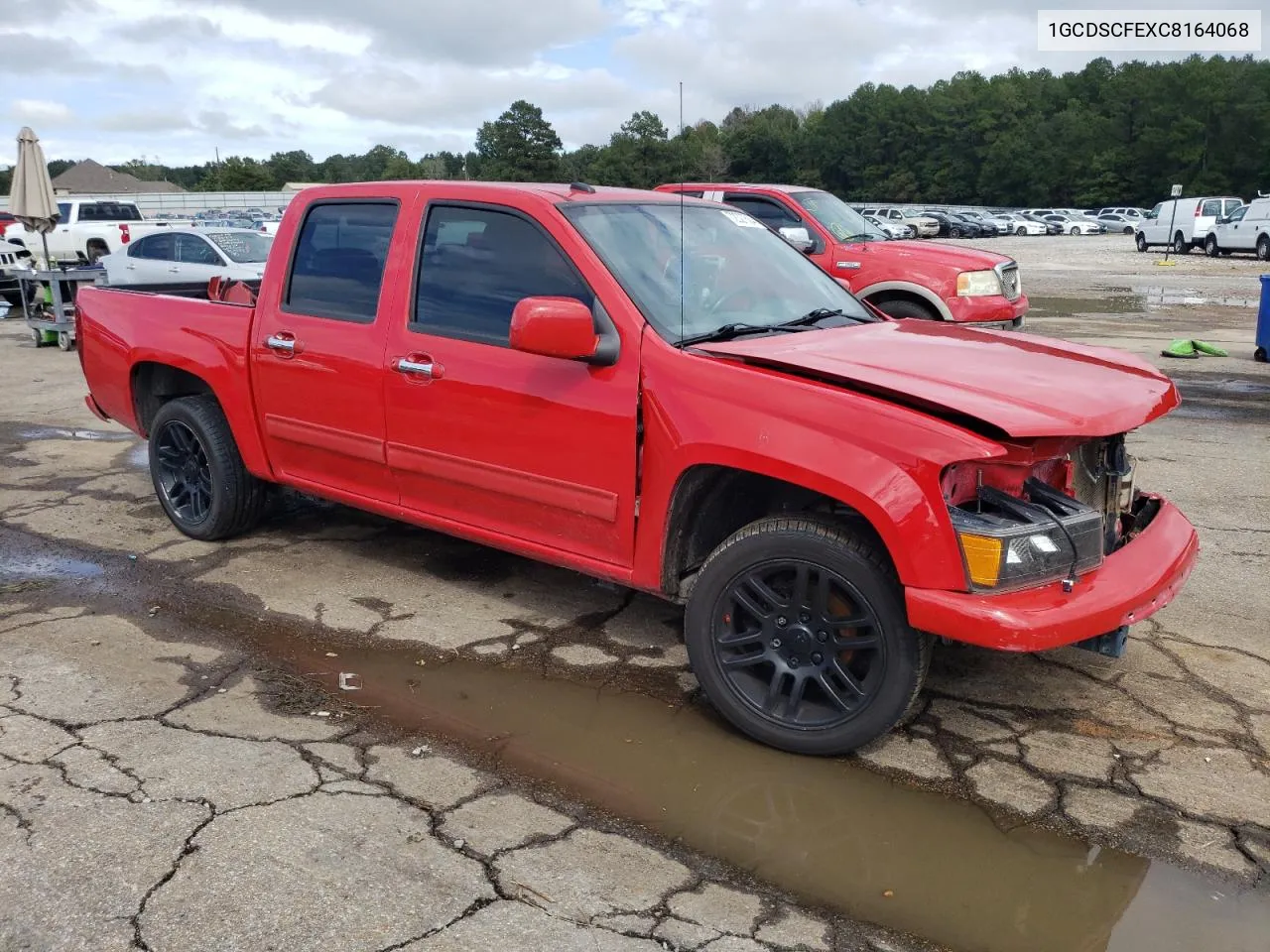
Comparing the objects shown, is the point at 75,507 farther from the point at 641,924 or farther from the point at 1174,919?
the point at 1174,919

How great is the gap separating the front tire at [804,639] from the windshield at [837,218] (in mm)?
7412

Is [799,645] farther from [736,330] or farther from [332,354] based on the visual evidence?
[332,354]

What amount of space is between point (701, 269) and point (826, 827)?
7.18ft

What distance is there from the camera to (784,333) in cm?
414

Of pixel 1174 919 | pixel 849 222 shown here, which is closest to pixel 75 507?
pixel 1174 919

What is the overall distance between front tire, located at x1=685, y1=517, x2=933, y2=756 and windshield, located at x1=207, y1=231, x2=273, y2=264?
13325mm

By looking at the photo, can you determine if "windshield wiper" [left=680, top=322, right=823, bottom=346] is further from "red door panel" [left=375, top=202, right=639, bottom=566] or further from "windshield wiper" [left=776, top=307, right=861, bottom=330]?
"red door panel" [left=375, top=202, right=639, bottom=566]

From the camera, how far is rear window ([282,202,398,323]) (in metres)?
4.70

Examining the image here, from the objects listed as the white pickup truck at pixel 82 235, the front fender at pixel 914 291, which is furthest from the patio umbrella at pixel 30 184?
the front fender at pixel 914 291

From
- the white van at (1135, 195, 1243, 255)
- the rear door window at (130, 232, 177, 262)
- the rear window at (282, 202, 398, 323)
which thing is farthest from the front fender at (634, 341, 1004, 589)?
the white van at (1135, 195, 1243, 255)

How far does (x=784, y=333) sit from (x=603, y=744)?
1.66 meters

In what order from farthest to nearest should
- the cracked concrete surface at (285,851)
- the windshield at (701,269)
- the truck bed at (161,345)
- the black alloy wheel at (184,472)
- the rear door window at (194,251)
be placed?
the rear door window at (194,251), the black alloy wheel at (184,472), the truck bed at (161,345), the windshield at (701,269), the cracked concrete surface at (285,851)

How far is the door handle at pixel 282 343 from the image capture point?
16.1 ft

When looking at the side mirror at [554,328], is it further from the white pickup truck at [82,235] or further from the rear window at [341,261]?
the white pickup truck at [82,235]
